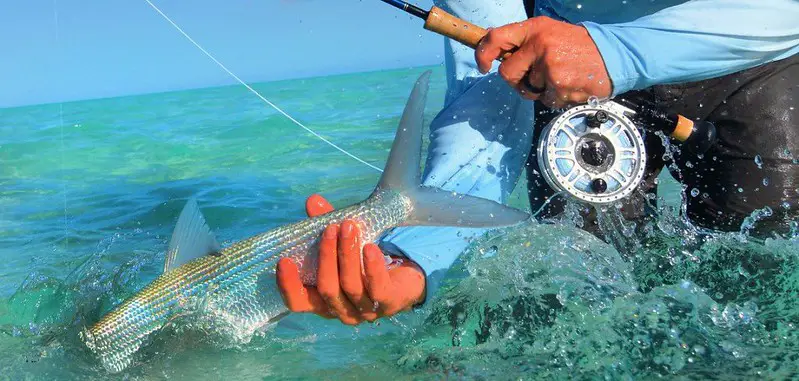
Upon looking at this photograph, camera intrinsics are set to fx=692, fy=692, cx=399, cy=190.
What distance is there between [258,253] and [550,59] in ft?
3.50

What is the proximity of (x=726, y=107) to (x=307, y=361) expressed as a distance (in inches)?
66.9

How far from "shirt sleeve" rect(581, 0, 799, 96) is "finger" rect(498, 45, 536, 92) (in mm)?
180

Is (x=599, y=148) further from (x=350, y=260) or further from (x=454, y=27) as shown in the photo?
(x=350, y=260)

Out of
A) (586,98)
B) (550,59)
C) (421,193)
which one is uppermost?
(550,59)

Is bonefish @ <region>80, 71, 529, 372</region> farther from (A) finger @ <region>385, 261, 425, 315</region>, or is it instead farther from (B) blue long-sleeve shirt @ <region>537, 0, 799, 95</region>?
(B) blue long-sleeve shirt @ <region>537, 0, 799, 95</region>

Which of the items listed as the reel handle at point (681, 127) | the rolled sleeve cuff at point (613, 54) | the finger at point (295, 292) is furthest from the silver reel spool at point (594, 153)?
the finger at point (295, 292)

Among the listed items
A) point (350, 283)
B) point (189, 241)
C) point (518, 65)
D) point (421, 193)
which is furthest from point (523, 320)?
point (189, 241)

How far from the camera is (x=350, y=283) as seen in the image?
185 centimetres

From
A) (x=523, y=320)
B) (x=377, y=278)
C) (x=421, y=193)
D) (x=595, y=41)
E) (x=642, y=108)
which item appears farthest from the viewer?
(x=642, y=108)

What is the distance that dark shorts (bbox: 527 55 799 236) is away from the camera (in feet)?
7.51

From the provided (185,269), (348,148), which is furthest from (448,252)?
(348,148)

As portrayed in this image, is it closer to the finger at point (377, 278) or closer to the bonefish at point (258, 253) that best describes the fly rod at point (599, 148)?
the bonefish at point (258, 253)

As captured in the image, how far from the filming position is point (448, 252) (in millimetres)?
2242

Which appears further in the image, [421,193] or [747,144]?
[747,144]
